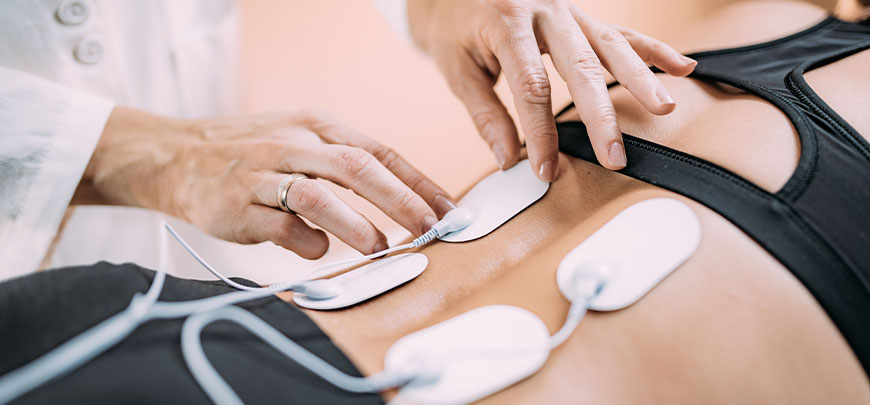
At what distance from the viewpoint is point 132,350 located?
38cm

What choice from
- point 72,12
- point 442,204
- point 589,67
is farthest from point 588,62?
point 72,12

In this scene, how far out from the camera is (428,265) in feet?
1.94

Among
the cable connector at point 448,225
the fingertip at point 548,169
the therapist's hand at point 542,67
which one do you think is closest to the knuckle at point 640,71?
the therapist's hand at point 542,67

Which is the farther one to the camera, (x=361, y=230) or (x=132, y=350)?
(x=361, y=230)

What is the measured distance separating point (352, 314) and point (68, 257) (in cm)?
67

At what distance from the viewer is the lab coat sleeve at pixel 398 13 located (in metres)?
1.17

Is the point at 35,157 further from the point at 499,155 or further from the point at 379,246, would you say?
the point at 499,155

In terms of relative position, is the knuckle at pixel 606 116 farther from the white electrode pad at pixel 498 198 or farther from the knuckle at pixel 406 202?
the knuckle at pixel 406 202

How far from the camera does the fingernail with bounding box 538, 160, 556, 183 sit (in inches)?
25.2

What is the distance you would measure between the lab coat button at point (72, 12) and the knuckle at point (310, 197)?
18.2 inches

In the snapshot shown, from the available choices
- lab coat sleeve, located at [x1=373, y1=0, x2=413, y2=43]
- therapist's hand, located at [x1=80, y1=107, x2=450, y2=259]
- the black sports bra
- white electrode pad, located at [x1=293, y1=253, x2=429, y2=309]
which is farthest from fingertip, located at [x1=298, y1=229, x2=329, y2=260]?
lab coat sleeve, located at [x1=373, y1=0, x2=413, y2=43]

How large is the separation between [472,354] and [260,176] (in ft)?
1.28

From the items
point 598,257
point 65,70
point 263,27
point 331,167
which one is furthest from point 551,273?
point 263,27

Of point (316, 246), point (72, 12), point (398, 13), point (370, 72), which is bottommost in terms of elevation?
point (370, 72)
